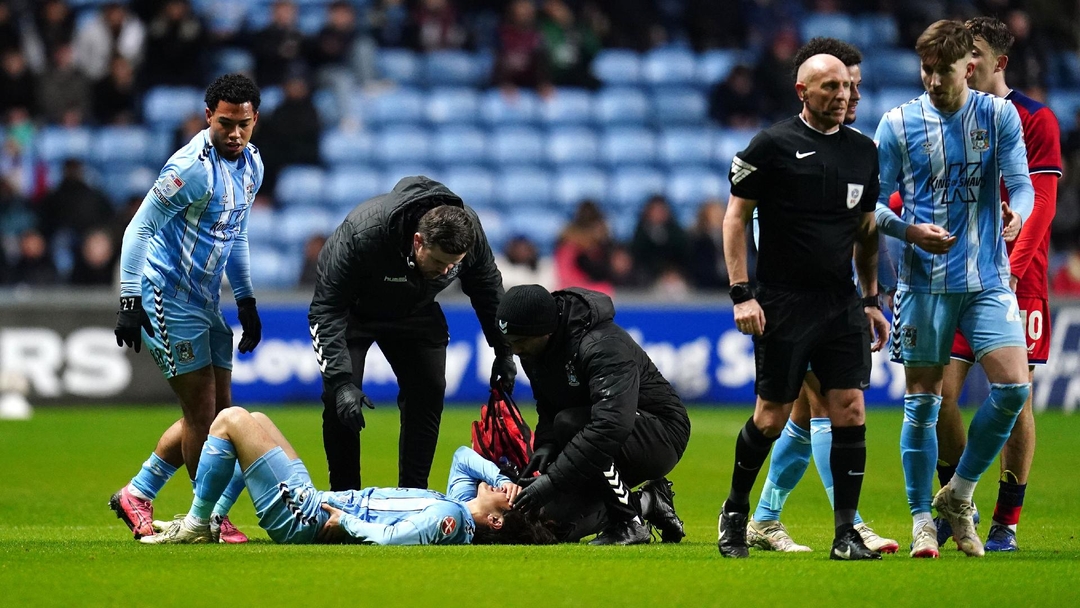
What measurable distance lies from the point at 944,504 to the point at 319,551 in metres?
2.86

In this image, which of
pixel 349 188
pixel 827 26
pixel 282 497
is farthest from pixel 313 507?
pixel 827 26

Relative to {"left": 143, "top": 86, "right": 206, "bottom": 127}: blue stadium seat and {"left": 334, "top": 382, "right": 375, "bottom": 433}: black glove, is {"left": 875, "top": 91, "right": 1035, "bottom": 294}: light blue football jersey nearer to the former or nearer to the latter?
{"left": 334, "top": 382, "right": 375, "bottom": 433}: black glove

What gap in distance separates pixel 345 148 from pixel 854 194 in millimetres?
13552

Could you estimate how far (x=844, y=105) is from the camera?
618 centimetres

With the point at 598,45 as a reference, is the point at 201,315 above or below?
below

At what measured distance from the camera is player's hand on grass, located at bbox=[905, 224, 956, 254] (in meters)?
6.34

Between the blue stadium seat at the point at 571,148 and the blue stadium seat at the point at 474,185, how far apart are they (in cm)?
105

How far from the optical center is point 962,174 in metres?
6.60

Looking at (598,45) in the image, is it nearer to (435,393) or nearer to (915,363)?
(435,393)

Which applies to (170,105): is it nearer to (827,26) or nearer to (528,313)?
(827,26)

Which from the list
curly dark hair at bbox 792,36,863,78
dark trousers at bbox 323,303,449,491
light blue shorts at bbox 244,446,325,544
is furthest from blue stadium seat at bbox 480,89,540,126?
light blue shorts at bbox 244,446,325,544

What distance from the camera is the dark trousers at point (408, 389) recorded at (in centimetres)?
807

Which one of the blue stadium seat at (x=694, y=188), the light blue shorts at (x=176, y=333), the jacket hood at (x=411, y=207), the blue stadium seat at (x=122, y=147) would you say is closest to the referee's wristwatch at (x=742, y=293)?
the jacket hood at (x=411, y=207)

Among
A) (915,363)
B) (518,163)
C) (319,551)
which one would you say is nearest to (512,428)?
(319,551)
